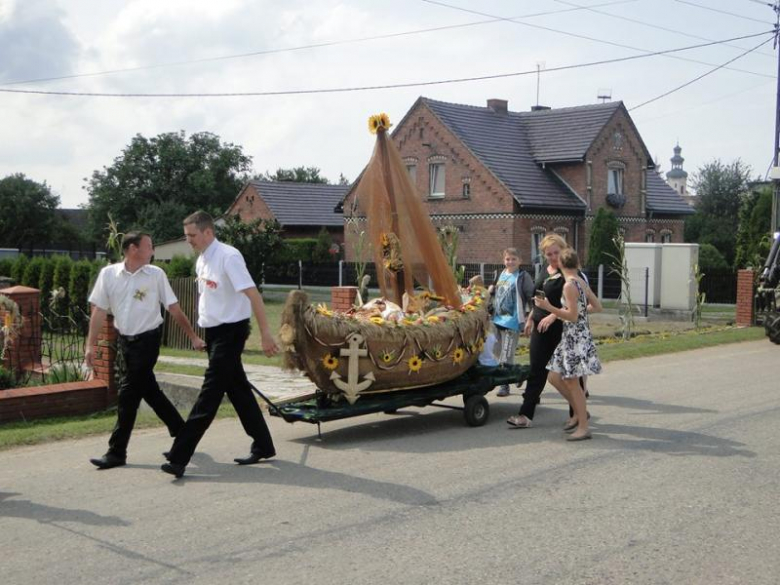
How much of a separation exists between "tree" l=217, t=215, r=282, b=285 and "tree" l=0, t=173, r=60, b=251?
29.4 metres

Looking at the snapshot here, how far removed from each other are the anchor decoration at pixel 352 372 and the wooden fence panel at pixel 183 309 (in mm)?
10153

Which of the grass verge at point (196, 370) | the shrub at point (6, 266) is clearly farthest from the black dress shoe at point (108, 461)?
the shrub at point (6, 266)

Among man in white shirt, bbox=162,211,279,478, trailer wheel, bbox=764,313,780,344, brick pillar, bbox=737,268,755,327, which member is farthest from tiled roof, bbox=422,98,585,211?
man in white shirt, bbox=162,211,279,478

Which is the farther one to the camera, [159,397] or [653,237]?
[653,237]

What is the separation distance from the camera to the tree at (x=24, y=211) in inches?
2437

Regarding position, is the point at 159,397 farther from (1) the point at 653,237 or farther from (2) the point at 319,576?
(1) the point at 653,237

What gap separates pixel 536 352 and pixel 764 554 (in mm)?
3729

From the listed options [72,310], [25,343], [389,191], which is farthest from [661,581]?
[72,310]

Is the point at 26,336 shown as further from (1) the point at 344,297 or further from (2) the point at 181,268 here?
(2) the point at 181,268

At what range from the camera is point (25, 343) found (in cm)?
1395

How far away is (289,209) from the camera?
180ft

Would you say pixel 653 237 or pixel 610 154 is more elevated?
pixel 610 154

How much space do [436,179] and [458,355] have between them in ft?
112

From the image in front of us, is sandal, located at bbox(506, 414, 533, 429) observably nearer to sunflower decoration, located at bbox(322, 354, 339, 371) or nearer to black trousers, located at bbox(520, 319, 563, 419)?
black trousers, located at bbox(520, 319, 563, 419)
